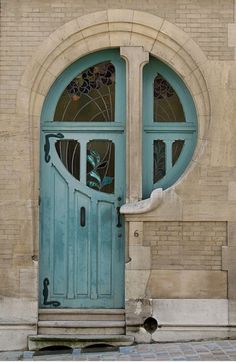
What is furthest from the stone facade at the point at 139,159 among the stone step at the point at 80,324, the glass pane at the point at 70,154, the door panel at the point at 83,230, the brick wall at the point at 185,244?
the glass pane at the point at 70,154

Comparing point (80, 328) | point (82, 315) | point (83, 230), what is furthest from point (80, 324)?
point (83, 230)

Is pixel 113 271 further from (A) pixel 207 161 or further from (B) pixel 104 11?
(B) pixel 104 11

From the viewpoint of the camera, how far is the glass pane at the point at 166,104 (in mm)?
8820

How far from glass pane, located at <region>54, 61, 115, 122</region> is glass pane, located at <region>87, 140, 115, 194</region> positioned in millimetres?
353

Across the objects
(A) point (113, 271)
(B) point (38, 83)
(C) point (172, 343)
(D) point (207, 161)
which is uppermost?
(B) point (38, 83)

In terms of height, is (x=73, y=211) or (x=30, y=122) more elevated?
(x=30, y=122)

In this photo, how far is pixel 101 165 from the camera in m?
8.81

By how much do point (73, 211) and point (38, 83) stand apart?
69.2 inches

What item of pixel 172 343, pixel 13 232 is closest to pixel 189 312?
pixel 172 343

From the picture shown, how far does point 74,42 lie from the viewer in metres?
8.62

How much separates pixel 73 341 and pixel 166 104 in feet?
11.0

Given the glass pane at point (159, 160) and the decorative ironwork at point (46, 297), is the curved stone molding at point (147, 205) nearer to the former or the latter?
the glass pane at point (159, 160)

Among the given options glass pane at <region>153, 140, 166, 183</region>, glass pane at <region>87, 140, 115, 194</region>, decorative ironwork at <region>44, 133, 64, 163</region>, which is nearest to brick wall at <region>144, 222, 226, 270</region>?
glass pane at <region>153, 140, 166, 183</region>

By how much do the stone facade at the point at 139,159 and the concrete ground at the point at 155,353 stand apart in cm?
20
